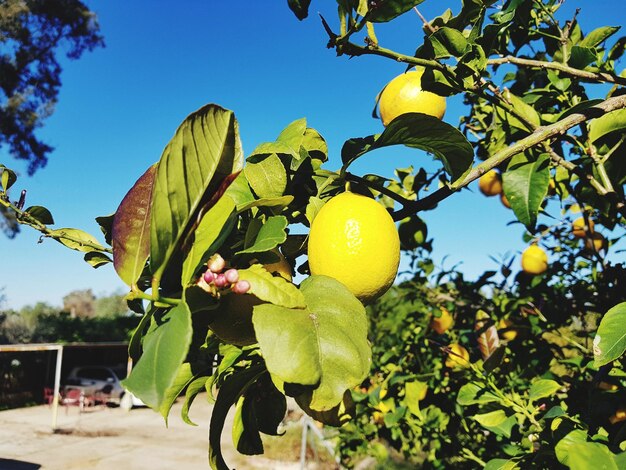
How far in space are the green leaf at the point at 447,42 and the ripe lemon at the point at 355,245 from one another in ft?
1.01

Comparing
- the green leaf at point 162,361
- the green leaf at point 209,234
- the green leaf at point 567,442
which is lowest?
the green leaf at point 567,442

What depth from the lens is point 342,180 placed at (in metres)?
0.59

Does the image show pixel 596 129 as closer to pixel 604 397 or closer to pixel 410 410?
pixel 604 397

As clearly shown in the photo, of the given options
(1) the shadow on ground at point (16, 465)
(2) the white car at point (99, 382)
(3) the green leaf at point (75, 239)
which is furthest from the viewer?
(2) the white car at point (99, 382)

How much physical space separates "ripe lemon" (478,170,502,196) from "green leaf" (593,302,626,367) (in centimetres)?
124

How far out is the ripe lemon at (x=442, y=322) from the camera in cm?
200

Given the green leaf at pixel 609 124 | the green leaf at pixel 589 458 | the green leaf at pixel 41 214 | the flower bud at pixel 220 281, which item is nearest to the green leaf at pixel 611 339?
the green leaf at pixel 589 458

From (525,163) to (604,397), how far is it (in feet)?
1.97

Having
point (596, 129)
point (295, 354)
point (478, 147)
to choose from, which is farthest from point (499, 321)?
point (295, 354)

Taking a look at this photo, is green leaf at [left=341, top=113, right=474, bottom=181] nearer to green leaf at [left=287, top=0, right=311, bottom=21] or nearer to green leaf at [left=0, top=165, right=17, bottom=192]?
green leaf at [left=287, top=0, right=311, bottom=21]

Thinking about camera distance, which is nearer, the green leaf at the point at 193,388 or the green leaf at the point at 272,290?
the green leaf at the point at 272,290

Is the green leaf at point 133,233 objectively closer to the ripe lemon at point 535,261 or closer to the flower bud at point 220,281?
the flower bud at point 220,281

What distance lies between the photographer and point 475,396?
3.92 ft

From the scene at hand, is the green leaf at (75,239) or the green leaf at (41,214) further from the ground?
the green leaf at (41,214)
